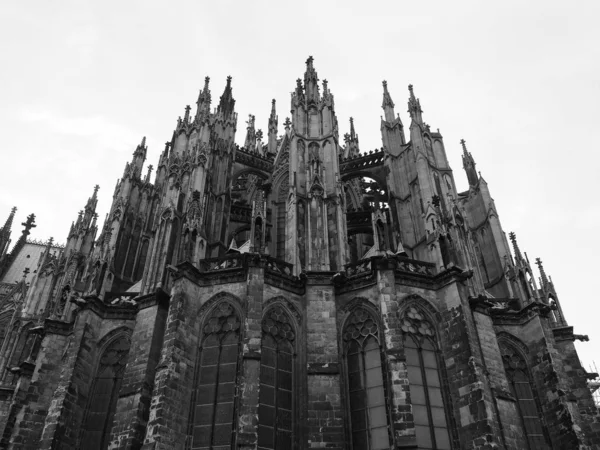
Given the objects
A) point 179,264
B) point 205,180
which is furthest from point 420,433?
point 205,180

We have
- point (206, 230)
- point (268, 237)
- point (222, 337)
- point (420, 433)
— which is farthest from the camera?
point (268, 237)

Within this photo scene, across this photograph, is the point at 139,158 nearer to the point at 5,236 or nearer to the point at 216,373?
the point at 216,373

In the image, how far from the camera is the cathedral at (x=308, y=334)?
58.5 feet

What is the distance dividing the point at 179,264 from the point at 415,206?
12631 mm

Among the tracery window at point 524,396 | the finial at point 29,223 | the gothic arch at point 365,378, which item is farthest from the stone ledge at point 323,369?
the finial at point 29,223

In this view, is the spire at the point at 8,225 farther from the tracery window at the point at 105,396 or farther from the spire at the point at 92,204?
the tracery window at the point at 105,396

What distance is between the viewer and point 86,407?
20.6m

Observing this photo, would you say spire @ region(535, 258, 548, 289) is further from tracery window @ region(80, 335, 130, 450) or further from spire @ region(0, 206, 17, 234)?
spire @ region(0, 206, 17, 234)

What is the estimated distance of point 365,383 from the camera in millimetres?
19141

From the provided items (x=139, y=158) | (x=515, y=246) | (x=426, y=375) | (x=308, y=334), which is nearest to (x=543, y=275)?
(x=515, y=246)

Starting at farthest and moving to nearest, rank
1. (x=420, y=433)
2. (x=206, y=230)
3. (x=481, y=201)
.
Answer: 1. (x=481, y=201)
2. (x=206, y=230)
3. (x=420, y=433)

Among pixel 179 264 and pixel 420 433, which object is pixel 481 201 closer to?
pixel 420 433

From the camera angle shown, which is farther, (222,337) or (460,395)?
(222,337)

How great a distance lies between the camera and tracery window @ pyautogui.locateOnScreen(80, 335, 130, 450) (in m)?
20.1
